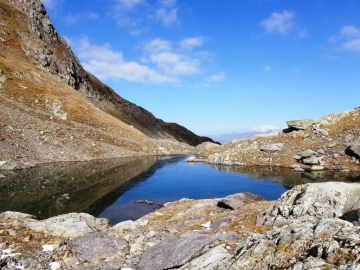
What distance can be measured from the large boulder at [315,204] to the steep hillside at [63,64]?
363 ft

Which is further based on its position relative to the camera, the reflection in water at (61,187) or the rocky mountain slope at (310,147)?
the rocky mountain slope at (310,147)

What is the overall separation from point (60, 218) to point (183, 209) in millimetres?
11449

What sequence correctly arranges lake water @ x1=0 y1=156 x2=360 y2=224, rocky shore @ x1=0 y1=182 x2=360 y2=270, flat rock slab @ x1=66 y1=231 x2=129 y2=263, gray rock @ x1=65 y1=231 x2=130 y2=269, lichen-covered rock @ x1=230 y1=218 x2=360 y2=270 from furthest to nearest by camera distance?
lake water @ x1=0 y1=156 x2=360 y2=224 < flat rock slab @ x1=66 y1=231 x2=129 y2=263 < gray rock @ x1=65 y1=231 x2=130 y2=269 < rocky shore @ x1=0 y1=182 x2=360 y2=270 < lichen-covered rock @ x1=230 y1=218 x2=360 y2=270

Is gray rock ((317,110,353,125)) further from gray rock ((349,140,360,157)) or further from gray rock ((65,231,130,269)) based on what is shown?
gray rock ((65,231,130,269))

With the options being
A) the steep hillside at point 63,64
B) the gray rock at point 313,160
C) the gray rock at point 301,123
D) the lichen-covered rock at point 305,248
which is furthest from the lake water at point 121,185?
the steep hillside at point 63,64

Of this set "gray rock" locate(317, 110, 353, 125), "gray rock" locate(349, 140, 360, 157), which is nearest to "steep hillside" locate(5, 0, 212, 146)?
"gray rock" locate(317, 110, 353, 125)

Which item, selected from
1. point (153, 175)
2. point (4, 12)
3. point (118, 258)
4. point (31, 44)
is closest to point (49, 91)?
point (31, 44)

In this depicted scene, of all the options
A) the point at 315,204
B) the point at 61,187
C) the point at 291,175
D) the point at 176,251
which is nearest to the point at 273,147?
the point at 291,175

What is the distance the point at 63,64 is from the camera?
120 metres

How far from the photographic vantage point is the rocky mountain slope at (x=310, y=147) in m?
60.7

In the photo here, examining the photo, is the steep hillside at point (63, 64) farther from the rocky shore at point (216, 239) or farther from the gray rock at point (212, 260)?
the gray rock at point (212, 260)

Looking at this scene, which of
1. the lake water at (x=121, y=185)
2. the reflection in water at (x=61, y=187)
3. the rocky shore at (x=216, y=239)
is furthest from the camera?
the lake water at (x=121, y=185)

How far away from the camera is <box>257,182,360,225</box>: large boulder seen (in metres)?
15.2

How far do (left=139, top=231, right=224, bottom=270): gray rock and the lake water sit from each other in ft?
46.6
